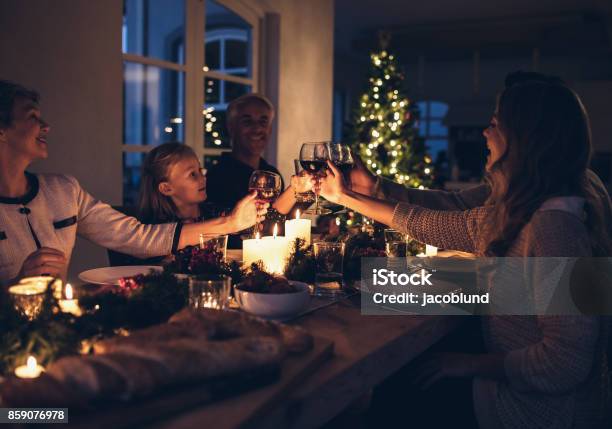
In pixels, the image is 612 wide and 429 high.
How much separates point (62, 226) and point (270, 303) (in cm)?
112

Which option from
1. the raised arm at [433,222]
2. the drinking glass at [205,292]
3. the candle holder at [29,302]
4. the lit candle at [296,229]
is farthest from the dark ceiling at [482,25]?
the candle holder at [29,302]

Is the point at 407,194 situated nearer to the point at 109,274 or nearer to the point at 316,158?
the point at 316,158

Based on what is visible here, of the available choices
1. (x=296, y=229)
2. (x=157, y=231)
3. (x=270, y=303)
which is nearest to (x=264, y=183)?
(x=296, y=229)

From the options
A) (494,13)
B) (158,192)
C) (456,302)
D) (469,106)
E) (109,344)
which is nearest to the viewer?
(109,344)

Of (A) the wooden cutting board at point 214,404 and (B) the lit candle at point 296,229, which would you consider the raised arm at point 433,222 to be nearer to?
(B) the lit candle at point 296,229

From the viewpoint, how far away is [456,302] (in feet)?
5.02

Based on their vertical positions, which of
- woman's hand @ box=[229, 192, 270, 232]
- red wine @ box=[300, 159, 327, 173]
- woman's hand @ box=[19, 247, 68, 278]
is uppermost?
red wine @ box=[300, 159, 327, 173]

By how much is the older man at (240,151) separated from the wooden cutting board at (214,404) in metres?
2.27

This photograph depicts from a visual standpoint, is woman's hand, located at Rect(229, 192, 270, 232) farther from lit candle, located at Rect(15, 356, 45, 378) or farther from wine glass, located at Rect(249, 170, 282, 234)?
lit candle, located at Rect(15, 356, 45, 378)

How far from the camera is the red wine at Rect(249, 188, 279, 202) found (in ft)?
6.00

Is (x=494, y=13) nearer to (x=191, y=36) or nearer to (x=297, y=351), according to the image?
(x=191, y=36)

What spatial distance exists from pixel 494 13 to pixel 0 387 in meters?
8.34

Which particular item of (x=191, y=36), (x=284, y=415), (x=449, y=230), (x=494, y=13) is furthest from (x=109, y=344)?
(x=494, y=13)

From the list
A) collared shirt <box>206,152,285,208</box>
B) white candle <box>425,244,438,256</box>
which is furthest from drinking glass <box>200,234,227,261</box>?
collared shirt <box>206,152,285,208</box>
